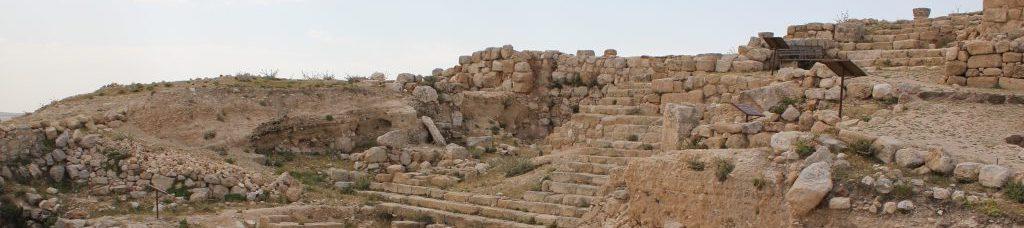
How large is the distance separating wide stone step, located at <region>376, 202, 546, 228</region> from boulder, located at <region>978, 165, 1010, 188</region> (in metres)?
5.67

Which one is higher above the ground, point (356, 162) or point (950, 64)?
point (950, 64)

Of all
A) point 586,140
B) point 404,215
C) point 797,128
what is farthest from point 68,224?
point 797,128

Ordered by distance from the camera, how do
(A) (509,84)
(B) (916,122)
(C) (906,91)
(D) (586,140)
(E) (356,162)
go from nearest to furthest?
(B) (916,122), (C) (906,91), (D) (586,140), (E) (356,162), (A) (509,84)

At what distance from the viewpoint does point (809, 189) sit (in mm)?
11258

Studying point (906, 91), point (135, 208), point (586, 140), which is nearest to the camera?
point (906, 91)

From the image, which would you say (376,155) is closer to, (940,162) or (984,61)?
(984,61)

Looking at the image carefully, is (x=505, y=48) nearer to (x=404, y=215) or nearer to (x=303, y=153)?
(x=303, y=153)

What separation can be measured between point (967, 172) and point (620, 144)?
6468 millimetres

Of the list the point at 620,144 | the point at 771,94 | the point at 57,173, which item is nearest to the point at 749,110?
the point at 771,94

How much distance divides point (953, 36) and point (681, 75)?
4.88 metres

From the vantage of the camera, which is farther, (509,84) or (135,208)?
(509,84)

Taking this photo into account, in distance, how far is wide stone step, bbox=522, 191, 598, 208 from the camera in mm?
15094

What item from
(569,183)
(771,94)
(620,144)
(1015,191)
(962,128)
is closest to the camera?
(1015,191)

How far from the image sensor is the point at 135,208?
619 inches
